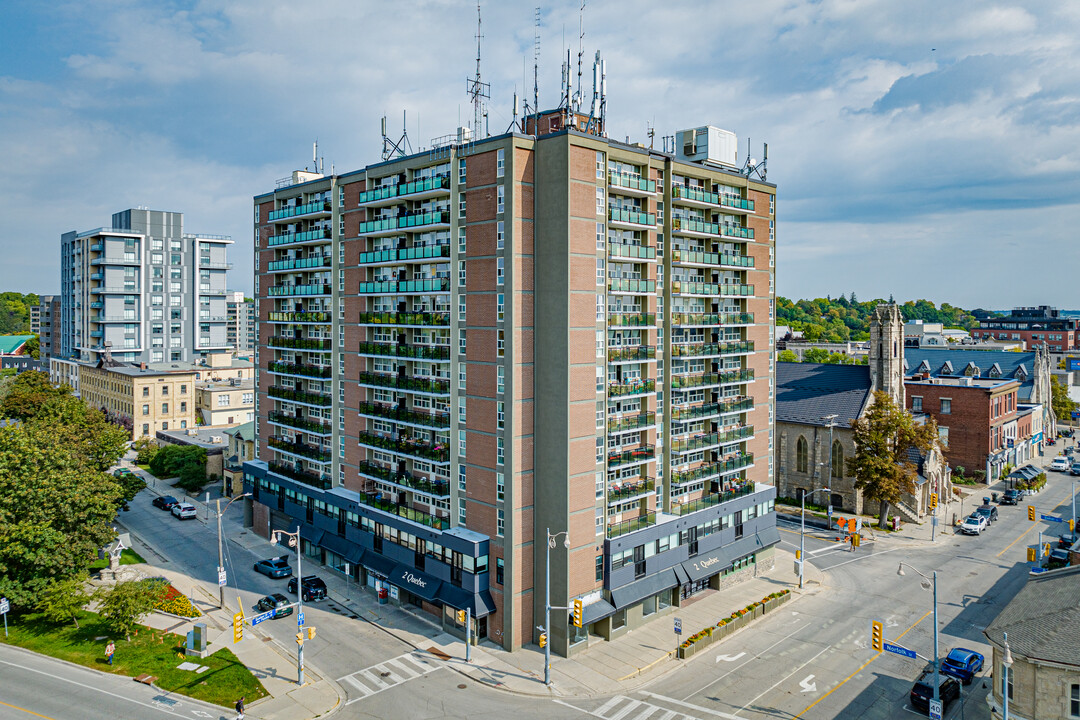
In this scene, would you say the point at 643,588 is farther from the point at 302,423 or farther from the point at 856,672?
the point at 302,423

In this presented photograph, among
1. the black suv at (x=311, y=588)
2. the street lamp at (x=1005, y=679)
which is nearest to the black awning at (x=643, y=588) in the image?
the street lamp at (x=1005, y=679)

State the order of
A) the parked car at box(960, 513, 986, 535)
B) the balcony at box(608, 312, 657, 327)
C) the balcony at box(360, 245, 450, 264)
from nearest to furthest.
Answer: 1. the balcony at box(608, 312, 657, 327)
2. the balcony at box(360, 245, 450, 264)
3. the parked car at box(960, 513, 986, 535)

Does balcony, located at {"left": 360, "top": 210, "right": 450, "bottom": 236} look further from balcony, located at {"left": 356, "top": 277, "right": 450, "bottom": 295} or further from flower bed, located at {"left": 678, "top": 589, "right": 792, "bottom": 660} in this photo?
flower bed, located at {"left": 678, "top": 589, "right": 792, "bottom": 660}

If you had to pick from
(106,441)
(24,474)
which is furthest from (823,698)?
(106,441)

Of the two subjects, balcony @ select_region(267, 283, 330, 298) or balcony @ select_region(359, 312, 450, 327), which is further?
balcony @ select_region(267, 283, 330, 298)

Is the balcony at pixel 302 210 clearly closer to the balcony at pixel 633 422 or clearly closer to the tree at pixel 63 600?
the balcony at pixel 633 422

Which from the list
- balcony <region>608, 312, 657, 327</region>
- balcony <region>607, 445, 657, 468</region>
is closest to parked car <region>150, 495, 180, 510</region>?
balcony <region>607, 445, 657, 468</region>
